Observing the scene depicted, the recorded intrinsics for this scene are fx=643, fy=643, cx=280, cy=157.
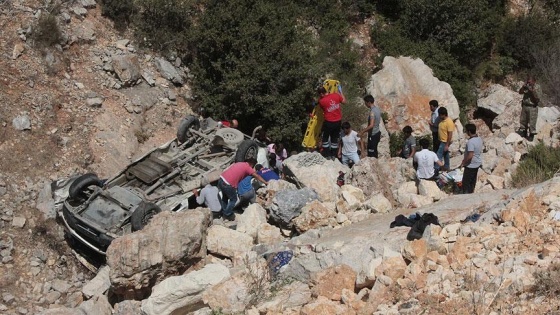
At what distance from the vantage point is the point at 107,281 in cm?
977

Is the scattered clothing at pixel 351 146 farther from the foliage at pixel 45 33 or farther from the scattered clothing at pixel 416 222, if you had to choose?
the foliage at pixel 45 33

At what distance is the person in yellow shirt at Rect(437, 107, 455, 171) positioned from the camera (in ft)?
37.4

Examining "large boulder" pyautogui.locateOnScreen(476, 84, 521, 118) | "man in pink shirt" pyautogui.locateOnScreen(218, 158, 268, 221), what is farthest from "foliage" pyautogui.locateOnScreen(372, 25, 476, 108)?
"man in pink shirt" pyautogui.locateOnScreen(218, 158, 268, 221)

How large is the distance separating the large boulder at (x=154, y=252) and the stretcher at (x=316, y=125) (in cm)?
447

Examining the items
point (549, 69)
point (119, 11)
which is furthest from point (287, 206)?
point (549, 69)

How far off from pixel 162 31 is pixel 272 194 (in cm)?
617

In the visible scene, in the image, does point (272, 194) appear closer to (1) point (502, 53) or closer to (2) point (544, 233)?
(2) point (544, 233)

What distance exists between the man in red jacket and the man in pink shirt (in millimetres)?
2269

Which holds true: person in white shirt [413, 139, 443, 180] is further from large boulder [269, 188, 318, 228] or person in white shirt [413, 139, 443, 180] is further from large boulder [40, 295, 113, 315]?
large boulder [40, 295, 113, 315]

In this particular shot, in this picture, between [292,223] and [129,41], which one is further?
[129,41]

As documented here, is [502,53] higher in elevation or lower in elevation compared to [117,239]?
higher

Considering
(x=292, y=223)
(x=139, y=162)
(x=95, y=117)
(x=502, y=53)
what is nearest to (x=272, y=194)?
(x=292, y=223)

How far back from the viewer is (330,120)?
1249cm

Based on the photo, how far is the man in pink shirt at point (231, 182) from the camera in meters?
10.6
